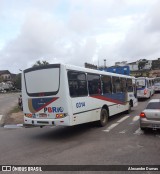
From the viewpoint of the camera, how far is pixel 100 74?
42.3 feet

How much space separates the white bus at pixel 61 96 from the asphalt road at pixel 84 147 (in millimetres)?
734

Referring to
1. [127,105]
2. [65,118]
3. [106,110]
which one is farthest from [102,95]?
[127,105]

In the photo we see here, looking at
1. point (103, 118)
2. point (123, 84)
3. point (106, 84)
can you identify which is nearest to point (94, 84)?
point (106, 84)

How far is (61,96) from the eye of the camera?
978 cm

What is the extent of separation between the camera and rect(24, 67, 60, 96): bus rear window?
997 centimetres

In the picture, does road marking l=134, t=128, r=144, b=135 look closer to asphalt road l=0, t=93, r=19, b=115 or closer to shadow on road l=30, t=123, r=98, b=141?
shadow on road l=30, t=123, r=98, b=141

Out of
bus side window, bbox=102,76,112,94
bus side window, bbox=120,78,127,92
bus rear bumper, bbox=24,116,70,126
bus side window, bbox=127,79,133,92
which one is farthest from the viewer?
bus side window, bbox=127,79,133,92

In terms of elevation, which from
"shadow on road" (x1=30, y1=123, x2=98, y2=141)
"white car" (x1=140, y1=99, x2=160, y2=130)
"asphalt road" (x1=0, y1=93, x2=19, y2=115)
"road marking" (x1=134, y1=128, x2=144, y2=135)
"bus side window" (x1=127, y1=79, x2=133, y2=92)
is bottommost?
"shadow on road" (x1=30, y1=123, x2=98, y2=141)

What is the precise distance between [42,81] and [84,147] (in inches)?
131

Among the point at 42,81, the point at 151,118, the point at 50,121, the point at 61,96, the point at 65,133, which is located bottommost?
the point at 65,133

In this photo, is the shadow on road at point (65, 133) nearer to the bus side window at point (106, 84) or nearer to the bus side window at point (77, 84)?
the bus side window at point (77, 84)

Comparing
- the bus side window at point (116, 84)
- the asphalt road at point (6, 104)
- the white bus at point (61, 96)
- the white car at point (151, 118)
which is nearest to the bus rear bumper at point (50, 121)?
the white bus at point (61, 96)

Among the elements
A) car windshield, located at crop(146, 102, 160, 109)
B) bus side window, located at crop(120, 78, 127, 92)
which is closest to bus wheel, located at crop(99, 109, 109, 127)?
car windshield, located at crop(146, 102, 160, 109)

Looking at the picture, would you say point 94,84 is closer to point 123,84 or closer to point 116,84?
point 116,84
